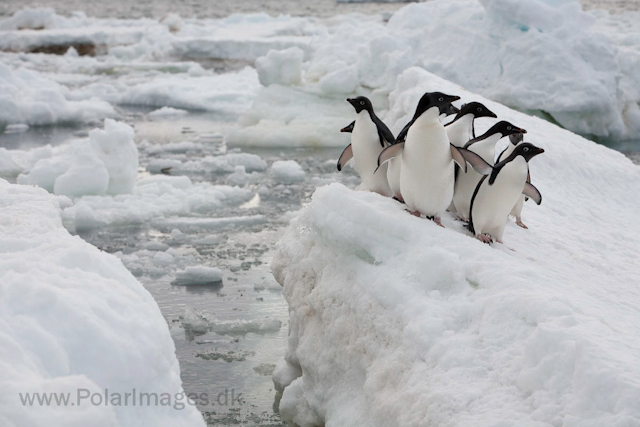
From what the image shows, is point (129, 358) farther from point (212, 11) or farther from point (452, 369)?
point (212, 11)

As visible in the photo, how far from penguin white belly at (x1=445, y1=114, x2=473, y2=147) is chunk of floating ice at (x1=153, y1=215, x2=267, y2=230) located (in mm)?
3294

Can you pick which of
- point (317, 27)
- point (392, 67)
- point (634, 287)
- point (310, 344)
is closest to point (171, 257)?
point (310, 344)

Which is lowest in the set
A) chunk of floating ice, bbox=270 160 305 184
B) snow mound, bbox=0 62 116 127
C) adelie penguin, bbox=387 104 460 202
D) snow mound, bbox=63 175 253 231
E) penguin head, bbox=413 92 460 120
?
snow mound, bbox=0 62 116 127

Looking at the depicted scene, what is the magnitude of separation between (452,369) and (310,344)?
3.43 feet

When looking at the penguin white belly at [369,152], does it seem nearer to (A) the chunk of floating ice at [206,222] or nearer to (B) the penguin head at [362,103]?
(B) the penguin head at [362,103]

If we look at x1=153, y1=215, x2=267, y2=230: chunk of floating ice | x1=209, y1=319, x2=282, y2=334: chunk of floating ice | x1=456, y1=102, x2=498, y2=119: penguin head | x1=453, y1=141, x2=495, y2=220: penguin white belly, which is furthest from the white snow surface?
x1=153, y1=215, x2=267, y2=230: chunk of floating ice

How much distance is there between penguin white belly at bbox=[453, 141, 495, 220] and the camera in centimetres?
368

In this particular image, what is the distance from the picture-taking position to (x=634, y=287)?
3.53 metres

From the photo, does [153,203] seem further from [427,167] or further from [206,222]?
[427,167]

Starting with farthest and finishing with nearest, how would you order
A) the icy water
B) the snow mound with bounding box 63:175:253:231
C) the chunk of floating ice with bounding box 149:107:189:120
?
the icy water < the chunk of floating ice with bounding box 149:107:189:120 < the snow mound with bounding box 63:175:253:231

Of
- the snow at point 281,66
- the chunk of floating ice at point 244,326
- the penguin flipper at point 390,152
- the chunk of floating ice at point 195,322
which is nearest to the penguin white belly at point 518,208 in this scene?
the penguin flipper at point 390,152

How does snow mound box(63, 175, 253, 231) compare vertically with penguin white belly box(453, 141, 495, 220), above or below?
below

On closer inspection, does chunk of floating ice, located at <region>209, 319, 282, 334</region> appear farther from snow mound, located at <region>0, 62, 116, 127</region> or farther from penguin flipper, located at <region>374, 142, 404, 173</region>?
snow mound, located at <region>0, 62, 116, 127</region>

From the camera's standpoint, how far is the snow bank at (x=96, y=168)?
728 centimetres
